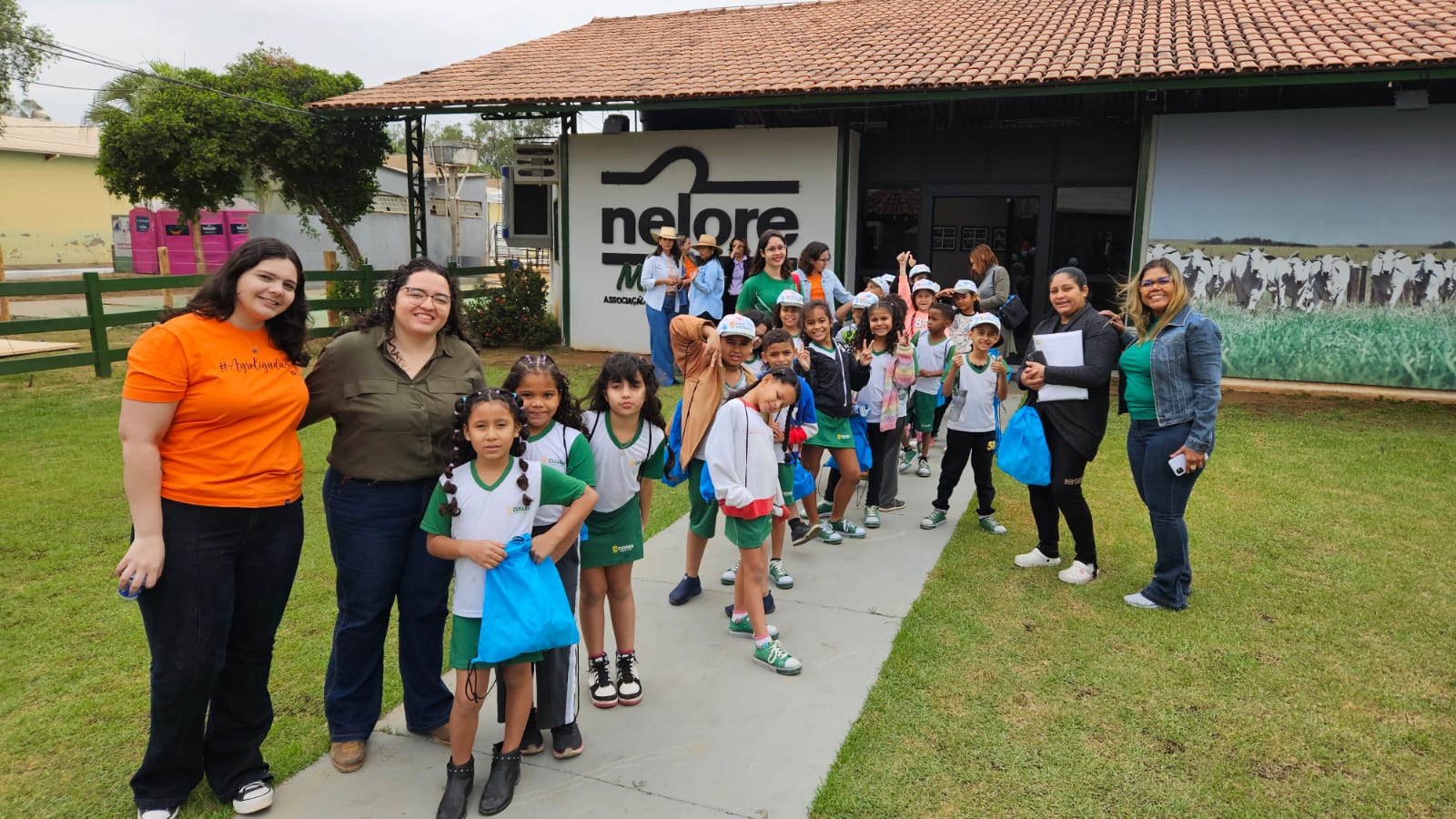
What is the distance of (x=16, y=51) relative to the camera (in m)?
25.7

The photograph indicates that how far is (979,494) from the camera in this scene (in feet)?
19.8

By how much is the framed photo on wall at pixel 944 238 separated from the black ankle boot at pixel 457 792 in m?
12.4

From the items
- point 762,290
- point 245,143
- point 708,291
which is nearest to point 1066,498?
point 762,290

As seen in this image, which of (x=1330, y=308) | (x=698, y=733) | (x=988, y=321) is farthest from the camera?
(x=1330, y=308)

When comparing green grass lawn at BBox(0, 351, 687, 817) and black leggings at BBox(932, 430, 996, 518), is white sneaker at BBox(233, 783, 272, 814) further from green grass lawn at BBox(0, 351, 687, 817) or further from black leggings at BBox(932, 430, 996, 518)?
→ black leggings at BBox(932, 430, 996, 518)

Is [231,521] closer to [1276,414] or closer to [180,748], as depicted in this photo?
[180,748]

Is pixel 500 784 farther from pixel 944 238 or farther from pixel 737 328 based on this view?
pixel 944 238

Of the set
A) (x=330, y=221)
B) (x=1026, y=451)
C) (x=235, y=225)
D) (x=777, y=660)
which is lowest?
(x=777, y=660)

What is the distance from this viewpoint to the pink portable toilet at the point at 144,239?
31359 mm

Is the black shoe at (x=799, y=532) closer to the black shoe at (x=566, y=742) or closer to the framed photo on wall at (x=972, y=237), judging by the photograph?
the black shoe at (x=566, y=742)

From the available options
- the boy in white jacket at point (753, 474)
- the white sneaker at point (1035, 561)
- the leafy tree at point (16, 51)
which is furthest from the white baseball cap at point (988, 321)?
the leafy tree at point (16, 51)

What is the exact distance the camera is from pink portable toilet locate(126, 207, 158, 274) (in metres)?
31.4

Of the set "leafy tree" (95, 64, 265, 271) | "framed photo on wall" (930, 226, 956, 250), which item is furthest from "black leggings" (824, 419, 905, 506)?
"leafy tree" (95, 64, 265, 271)

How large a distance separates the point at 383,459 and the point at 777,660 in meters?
1.89
